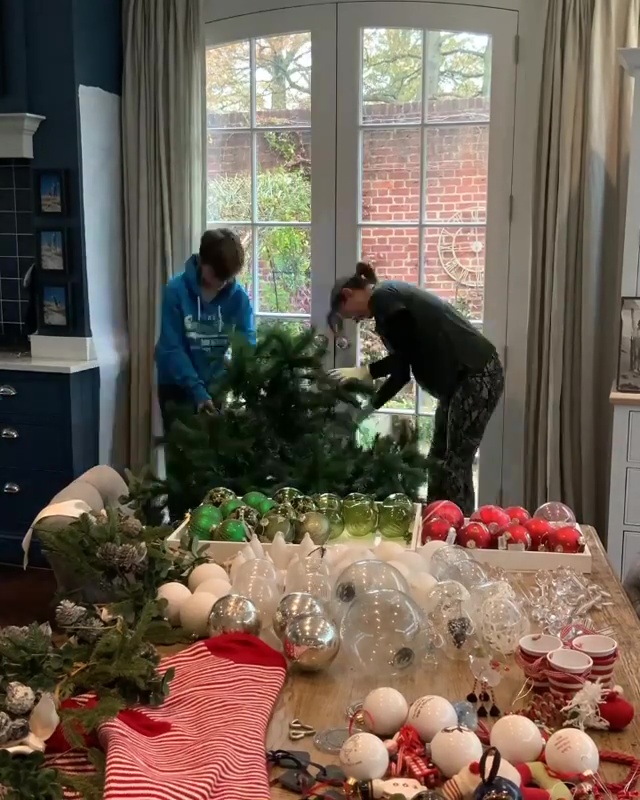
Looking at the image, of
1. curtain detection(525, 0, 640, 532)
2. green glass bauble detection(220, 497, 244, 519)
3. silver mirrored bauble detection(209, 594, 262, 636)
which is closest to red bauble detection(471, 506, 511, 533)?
green glass bauble detection(220, 497, 244, 519)

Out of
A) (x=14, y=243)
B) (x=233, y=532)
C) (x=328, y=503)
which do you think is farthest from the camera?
(x=14, y=243)

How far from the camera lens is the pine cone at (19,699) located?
3.62 feet

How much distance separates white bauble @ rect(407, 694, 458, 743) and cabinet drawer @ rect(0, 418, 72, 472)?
9.70 ft

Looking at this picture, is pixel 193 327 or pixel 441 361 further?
pixel 193 327

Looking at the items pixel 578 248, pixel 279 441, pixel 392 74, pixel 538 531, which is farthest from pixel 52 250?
pixel 538 531

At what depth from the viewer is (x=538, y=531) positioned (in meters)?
1.79

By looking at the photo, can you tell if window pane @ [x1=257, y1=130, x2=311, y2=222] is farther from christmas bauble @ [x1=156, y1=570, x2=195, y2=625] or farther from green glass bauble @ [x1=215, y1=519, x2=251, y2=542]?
christmas bauble @ [x1=156, y1=570, x2=195, y2=625]

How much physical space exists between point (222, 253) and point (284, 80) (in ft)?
3.19

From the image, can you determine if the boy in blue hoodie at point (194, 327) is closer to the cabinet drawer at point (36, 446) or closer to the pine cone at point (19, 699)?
the cabinet drawer at point (36, 446)

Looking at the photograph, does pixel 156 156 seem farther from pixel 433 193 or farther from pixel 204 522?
pixel 204 522

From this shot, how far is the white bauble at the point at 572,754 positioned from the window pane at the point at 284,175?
3129mm

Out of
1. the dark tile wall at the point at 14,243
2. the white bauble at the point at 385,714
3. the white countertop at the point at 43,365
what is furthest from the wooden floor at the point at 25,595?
the white bauble at the point at 385,714

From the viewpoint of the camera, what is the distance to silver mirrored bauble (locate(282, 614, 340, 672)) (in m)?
1.31

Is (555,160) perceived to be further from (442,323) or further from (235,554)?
(235,554)
